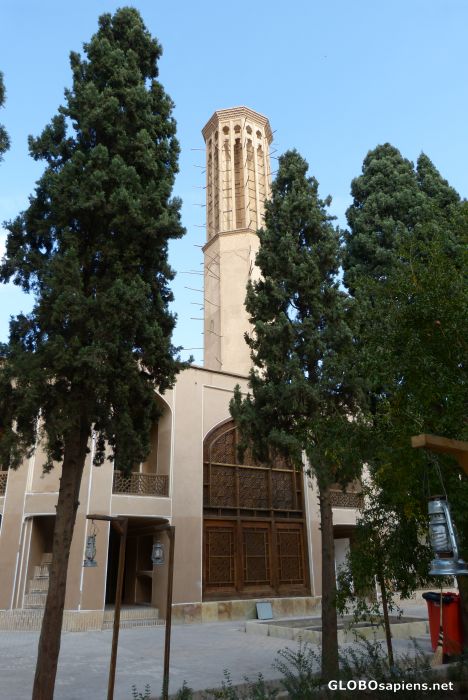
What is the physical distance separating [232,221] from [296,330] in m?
20.8

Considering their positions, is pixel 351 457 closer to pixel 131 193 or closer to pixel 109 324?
pixel 109 324

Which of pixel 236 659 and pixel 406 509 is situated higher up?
pixel 406 509

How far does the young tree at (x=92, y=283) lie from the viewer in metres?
7.49

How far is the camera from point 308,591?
19.1 metres

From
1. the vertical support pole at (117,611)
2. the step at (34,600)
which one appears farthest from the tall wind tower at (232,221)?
the vertical support pole at (117,611)

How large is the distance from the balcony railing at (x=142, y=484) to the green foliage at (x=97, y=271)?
845 cm

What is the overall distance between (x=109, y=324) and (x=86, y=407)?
124cm

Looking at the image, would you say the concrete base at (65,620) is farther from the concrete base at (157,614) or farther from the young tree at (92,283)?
the young tree at (92,283)

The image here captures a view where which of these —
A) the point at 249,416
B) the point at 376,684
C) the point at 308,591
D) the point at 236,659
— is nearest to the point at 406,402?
the point at 376,684

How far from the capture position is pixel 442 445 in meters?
4.22

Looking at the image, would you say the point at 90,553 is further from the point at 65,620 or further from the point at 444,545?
the point at 444,545

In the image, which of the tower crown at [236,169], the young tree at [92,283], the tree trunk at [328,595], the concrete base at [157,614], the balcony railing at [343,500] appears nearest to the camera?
the young tree at [92,283]

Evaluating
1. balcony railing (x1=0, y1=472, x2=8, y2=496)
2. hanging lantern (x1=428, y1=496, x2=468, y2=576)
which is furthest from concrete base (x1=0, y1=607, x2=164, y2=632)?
hanging lantern (x1=428, y1=496, x2=468, y2=576)

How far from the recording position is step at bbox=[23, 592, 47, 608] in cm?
1520
